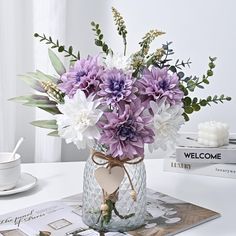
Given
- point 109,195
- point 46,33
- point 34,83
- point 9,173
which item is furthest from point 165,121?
point 46,33

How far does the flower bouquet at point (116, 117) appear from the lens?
758 mm

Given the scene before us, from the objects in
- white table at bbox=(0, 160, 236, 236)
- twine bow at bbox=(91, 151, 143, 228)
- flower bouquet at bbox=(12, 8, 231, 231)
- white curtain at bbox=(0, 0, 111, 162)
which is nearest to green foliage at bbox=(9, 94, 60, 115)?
flower bouquet at bbox=(12, 8, 231, 231)

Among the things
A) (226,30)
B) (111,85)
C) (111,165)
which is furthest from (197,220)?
(226,30)

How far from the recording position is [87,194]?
2.89 feet

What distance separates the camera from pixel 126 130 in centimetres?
75

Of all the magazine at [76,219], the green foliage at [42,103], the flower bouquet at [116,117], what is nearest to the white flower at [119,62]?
the flower bouquet at [116,117]

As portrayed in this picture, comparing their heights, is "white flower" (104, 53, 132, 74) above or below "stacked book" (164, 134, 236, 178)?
above

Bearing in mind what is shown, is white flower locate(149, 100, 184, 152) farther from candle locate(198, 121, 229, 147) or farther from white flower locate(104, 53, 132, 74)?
candle locate(198, 121, 229, 147)

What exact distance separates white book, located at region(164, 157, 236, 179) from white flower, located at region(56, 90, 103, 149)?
510mm

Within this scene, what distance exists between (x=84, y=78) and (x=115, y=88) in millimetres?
55

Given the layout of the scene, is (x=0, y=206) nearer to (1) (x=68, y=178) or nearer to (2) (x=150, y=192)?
(1) (x=68, y=178)

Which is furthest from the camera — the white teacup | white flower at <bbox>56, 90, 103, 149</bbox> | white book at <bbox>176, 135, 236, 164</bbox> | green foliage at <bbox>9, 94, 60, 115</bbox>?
white book at <bbox>176, 135, 236, 164</bbox>

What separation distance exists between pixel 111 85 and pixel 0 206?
15.4 inches

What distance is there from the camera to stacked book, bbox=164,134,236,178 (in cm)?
119
